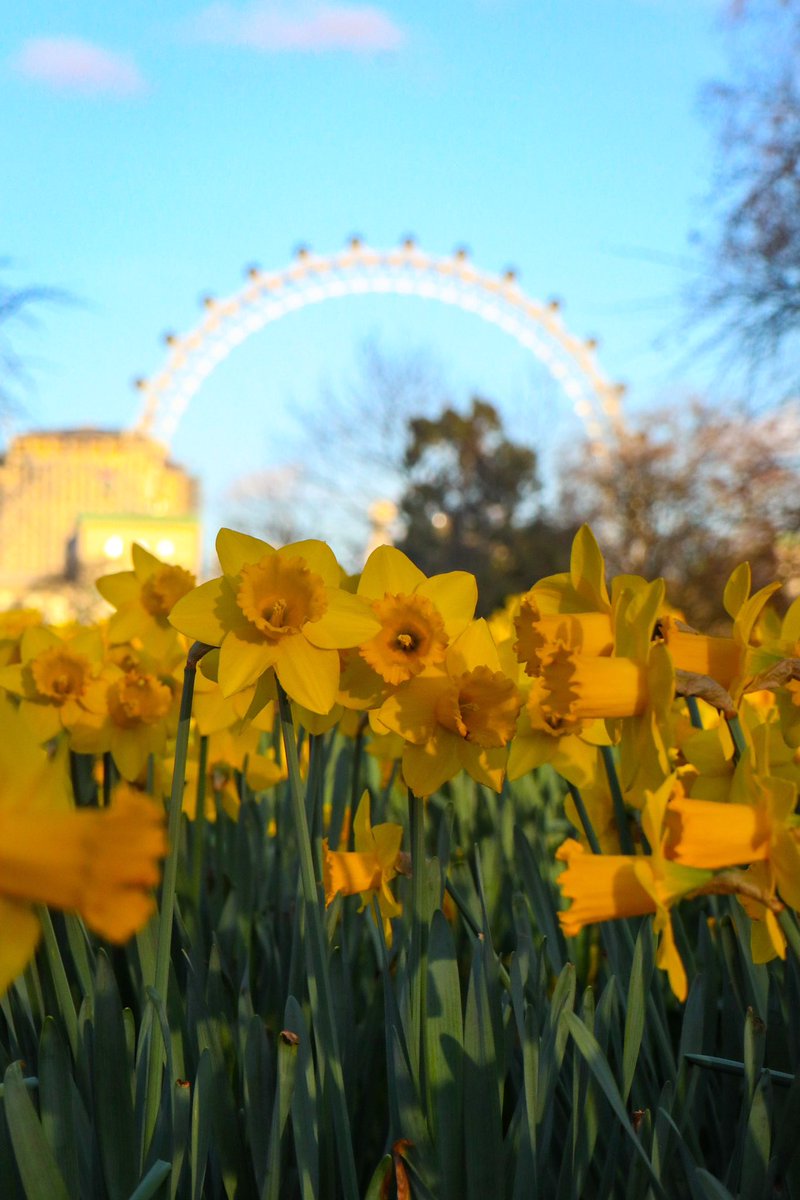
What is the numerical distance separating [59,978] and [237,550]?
1.18 feet

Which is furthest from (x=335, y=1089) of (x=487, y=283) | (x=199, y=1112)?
(x=487, y=283)

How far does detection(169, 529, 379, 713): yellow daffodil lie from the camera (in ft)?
2.48

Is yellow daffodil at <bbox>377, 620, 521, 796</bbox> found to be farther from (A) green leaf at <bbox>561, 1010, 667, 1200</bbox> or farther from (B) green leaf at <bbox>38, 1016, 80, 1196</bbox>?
(B) green leaf at <bbox>38, 1016, 80, 1196</bbox>

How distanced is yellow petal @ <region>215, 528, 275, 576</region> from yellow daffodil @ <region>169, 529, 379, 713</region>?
0.03 metres

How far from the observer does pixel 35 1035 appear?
3.17ft

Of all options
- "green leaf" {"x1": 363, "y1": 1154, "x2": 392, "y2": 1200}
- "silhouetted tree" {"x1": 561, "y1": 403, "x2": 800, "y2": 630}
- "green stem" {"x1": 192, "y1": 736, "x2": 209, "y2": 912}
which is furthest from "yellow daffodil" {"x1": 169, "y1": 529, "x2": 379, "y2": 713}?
"silhouetted tree" {"x1": 561, "y1": 403, "x2": 800, "y2": 630}

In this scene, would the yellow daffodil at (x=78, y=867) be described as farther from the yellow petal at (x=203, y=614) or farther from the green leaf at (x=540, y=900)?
the green leaf at (x=540, y=900)

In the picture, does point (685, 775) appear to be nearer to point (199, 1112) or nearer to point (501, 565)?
point (199, 1112)

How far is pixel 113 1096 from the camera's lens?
75cm

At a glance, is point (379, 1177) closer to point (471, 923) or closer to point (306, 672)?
point (471, 923)

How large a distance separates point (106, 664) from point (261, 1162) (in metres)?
0.68

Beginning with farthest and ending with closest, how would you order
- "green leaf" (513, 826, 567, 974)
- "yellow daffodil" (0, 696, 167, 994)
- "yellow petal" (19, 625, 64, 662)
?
"yellow petal" (19, 625, 64, 662) → "green leaf" (513, 826, 567, 974) → "yellow daffodil" (0, 696, 167, 994)

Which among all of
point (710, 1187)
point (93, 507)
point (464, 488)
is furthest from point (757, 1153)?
point (93, 507)

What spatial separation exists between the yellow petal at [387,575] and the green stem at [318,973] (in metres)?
0.16
